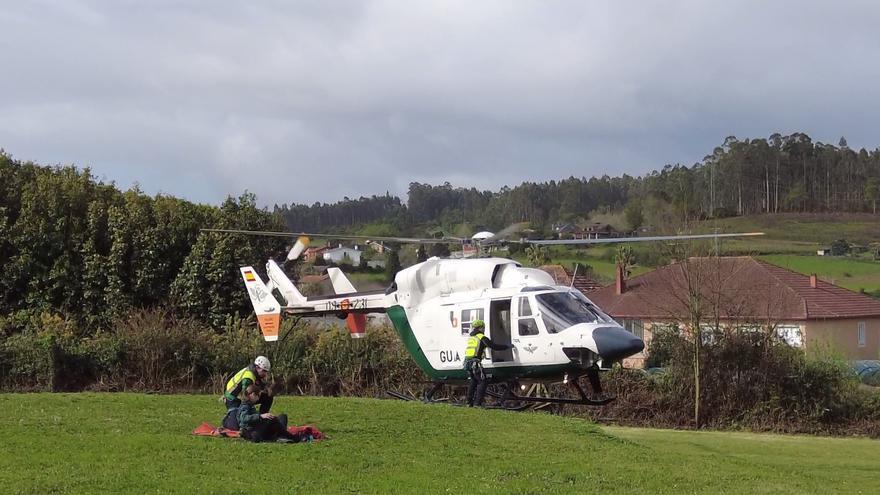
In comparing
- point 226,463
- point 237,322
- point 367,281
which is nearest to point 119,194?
point 237,322

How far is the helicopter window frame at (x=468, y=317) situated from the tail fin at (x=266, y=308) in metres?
7.26

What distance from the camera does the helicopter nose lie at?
1891 cm

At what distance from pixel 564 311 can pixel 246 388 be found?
8.30 m

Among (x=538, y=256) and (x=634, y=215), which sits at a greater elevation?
(x=538, y=256)

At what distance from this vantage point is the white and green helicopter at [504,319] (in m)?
19.6

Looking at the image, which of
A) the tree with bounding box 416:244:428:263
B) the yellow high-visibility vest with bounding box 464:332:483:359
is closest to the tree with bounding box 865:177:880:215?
the tree with bounding box 416:244:428:263

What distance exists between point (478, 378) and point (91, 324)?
24408 millimetres

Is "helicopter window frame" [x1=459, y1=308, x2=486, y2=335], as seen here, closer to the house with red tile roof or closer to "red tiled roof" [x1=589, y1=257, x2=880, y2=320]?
the house with red tile roof

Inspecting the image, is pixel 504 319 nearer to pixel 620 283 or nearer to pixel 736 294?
pixel 736 294


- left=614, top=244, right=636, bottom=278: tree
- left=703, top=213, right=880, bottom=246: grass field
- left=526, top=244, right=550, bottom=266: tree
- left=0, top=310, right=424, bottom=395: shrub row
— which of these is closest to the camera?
left=0, top=310, right=424, bottom=395: shrub row

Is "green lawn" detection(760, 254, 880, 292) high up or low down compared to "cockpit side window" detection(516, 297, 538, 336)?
up

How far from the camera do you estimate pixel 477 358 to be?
20.1 meters

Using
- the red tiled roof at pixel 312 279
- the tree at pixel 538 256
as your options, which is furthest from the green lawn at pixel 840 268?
the red tiled roof at pixel 312 279

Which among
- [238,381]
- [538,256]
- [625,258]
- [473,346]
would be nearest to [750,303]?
[473,346]
